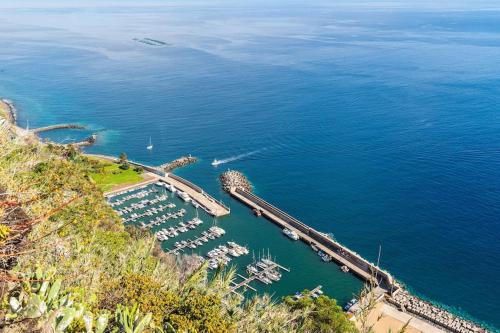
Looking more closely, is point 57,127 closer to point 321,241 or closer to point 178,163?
point 178,163

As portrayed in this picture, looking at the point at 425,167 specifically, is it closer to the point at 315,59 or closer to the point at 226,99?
the point at 226,99

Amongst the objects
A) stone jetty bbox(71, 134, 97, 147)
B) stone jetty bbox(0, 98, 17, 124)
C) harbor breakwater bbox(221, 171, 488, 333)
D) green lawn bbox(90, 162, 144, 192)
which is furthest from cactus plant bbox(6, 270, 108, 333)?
stone jetty bbox(0, 98, 17, 124)

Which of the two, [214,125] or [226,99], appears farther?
[226,99]

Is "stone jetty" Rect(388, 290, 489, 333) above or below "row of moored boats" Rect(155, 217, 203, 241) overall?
above

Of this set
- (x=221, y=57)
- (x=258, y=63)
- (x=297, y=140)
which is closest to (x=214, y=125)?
(x=297, y=140)

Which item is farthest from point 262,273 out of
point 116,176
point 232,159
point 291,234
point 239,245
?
point 116,176

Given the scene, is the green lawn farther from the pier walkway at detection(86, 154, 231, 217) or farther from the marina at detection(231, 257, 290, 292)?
the marina at detection(231, 257, 290, 292)

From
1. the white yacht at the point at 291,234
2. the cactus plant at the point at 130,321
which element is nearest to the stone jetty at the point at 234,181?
the white yacht at the point at 291,234
